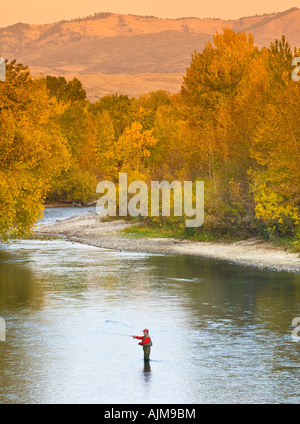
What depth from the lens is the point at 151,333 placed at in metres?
26.1

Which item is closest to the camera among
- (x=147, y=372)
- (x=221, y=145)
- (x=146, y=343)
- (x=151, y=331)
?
(x=146, y=343)

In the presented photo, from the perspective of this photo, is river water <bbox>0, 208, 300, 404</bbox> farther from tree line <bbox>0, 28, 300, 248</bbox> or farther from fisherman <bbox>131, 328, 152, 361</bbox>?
tree line <bbox>0, 28, 300, 248</bbox>

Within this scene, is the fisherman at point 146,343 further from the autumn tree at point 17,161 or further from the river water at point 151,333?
the autumn tree at point 17,161

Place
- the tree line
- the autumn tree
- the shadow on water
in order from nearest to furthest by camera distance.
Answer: the shadow on water → the autumn tree → the tree line

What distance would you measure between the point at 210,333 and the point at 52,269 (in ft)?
57.8

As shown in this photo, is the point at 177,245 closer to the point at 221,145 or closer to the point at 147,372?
the point at 221,145

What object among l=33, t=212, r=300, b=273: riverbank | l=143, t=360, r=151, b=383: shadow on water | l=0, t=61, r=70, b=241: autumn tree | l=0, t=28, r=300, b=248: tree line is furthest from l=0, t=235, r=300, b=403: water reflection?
l=0, t=28, r=300, b=248: tree line

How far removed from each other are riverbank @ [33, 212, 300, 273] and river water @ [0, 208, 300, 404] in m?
2.00

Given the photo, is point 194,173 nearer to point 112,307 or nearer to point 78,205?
point 112,307

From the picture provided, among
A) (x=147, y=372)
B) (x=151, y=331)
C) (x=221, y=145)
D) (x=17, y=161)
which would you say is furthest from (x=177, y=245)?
(x=147, y=372)

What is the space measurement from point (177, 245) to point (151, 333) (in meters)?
27.1

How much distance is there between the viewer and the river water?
19500 mm

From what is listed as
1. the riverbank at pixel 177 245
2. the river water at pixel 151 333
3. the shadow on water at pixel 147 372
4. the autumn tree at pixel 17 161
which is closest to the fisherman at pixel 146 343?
the shadow on water at pixel 147 372

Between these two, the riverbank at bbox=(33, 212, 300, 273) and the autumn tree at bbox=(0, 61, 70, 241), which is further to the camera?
the riverbank at bbox=(33, 212, 300, 273)
